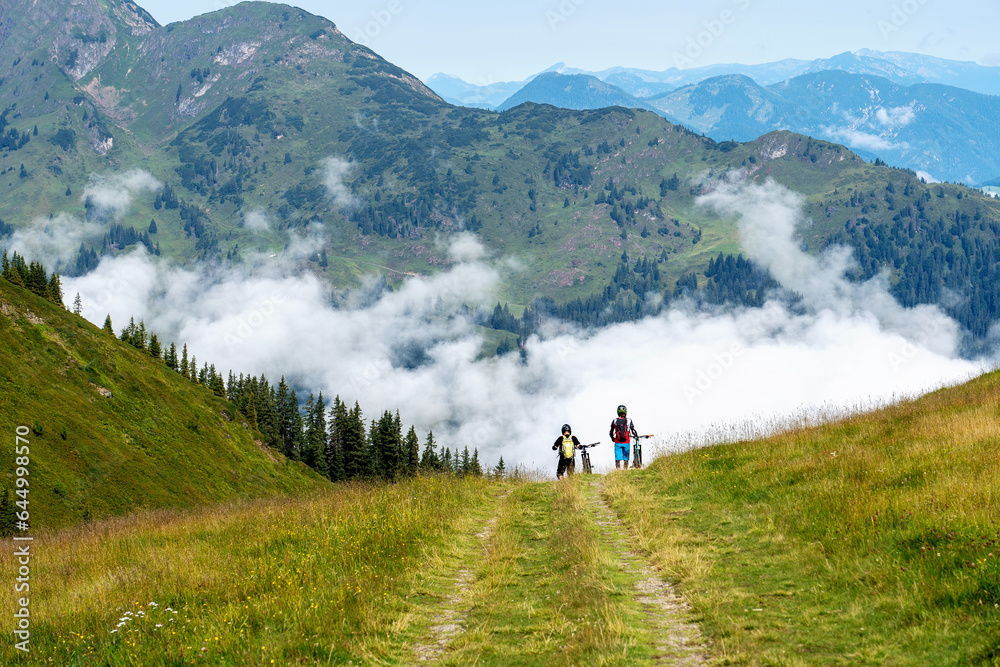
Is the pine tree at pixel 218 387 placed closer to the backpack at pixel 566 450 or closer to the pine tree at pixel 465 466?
the pine tree at pixel 465 466

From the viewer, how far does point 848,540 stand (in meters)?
12.6

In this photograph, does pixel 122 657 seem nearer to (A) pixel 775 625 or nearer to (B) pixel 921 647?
(A) pixel 775 625

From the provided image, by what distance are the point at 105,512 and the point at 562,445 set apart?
38.7 m

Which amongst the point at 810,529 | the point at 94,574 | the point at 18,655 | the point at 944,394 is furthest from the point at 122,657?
the point at 944,394

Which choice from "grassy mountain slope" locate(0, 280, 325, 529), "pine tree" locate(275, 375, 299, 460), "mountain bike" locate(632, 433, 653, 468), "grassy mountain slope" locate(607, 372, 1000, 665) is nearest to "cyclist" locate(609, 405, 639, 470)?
"mountain bike" locate(632, 433, 653, 468)

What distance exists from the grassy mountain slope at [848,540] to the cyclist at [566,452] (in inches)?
267

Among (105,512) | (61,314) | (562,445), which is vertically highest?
(61,314)

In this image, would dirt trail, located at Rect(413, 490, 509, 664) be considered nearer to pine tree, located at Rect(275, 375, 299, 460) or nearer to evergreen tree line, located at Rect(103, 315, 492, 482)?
evergreen tree line, located at Rect(103, 315, 492, 482)

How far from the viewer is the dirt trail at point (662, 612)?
9625 millimetres

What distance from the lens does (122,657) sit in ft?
32.5

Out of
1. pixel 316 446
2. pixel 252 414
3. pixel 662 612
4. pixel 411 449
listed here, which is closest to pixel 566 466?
pixel 662 612

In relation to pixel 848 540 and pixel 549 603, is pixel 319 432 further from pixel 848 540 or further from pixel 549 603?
pixel 848 540

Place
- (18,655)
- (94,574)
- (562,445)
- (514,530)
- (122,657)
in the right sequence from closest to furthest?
(122,657) → (18,655) → (94,574) → (514,530) → (562,445)

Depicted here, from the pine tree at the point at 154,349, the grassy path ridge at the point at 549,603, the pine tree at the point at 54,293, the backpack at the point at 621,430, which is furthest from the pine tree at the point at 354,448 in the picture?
the grassy path ridge at the point at 549,603
